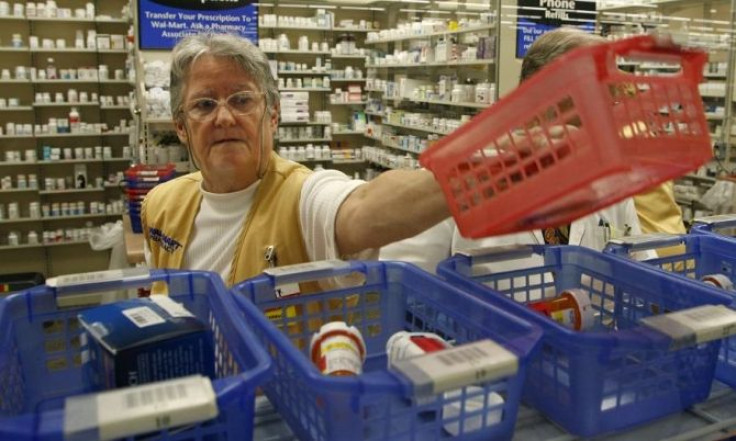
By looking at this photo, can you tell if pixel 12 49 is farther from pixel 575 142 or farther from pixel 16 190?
pixel 575 142

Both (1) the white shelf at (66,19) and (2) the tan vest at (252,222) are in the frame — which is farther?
(1) the white shelf at (66,19)

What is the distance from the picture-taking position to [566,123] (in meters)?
0.77

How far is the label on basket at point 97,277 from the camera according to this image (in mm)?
1075

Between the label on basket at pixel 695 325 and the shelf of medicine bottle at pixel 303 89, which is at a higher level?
the shelf of medicine bottle at pixel 303 89

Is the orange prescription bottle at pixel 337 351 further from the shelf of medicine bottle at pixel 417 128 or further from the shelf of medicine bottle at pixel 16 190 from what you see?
the shelf of medicine bottle at pixel 16 190

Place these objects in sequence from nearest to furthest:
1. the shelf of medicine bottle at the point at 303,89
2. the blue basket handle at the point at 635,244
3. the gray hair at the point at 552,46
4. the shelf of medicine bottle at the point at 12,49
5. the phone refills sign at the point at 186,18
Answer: the blue basket handle at the point at 635,244, the gray hair at the point at 552,46, the phone refills sign at the point at 186,18, the shelf of medicine bottle at the point at 12,49, the shelf of medicine bottle at the point at 303,89

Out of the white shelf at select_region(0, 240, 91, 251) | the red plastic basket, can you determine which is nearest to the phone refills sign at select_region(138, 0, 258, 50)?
the white shelf at select_region(0, 240, 91, 251)

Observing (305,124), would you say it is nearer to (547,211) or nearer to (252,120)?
(252,120)

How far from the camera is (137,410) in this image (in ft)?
2.06

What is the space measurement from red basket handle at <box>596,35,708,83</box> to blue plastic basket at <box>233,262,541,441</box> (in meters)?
0.34

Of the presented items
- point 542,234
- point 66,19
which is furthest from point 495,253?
point 66,19

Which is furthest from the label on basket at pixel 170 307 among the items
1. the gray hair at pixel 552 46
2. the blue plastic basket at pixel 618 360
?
the gray hair at pixel 552 46

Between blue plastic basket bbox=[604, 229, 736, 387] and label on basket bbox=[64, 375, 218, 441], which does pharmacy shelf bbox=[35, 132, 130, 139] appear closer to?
blue plastic basket bbox=[604, 229, 736, 387]

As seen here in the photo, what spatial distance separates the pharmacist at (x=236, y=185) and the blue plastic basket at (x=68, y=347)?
55 cm
